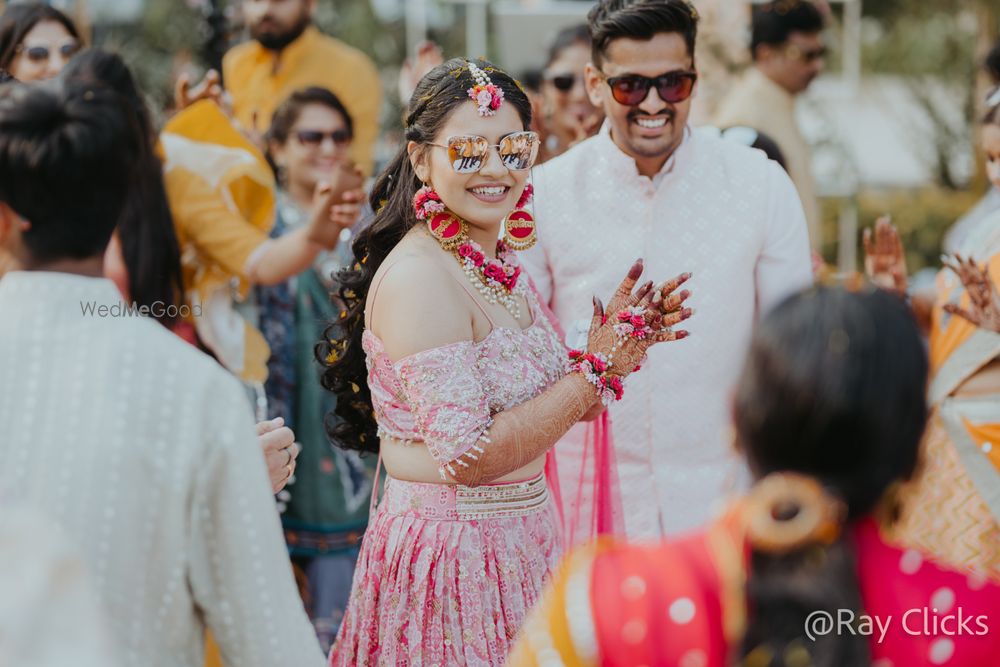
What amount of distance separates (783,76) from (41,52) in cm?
337

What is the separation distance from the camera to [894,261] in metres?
3.99

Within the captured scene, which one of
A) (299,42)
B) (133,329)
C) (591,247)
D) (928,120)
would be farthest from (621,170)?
(928,120)

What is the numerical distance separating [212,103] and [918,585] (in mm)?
3377

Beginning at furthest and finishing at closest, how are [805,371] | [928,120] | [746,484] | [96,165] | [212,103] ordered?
[928,120] < [212,103] < [96,165] < [746,484] < [805,371]

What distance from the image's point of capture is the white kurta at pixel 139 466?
1754mm

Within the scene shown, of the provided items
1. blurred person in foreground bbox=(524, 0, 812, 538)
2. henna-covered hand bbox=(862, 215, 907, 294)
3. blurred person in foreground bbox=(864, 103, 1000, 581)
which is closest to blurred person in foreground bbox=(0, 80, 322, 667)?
blurred person in foreground bbox=(524, 0, 812, 538)

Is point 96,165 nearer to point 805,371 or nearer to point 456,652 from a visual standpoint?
point 805,371

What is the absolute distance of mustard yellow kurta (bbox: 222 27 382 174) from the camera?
610cm

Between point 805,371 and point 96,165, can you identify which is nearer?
point 805,371

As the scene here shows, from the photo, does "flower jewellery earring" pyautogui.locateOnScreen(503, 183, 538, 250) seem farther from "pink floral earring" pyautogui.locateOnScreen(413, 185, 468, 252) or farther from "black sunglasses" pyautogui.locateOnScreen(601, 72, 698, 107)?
"black sunglasses" pyautogui.locateOnScreen(601, 72, 698, 107)

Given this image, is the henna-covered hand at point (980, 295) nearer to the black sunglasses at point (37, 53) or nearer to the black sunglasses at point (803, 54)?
the black sunglasses at point (803, 54)

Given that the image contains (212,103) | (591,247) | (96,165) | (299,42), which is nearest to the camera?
(96,165)

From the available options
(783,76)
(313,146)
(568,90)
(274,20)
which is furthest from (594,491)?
(274,20)

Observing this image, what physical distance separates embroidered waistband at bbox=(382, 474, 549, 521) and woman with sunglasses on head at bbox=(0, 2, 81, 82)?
240 centimetres
